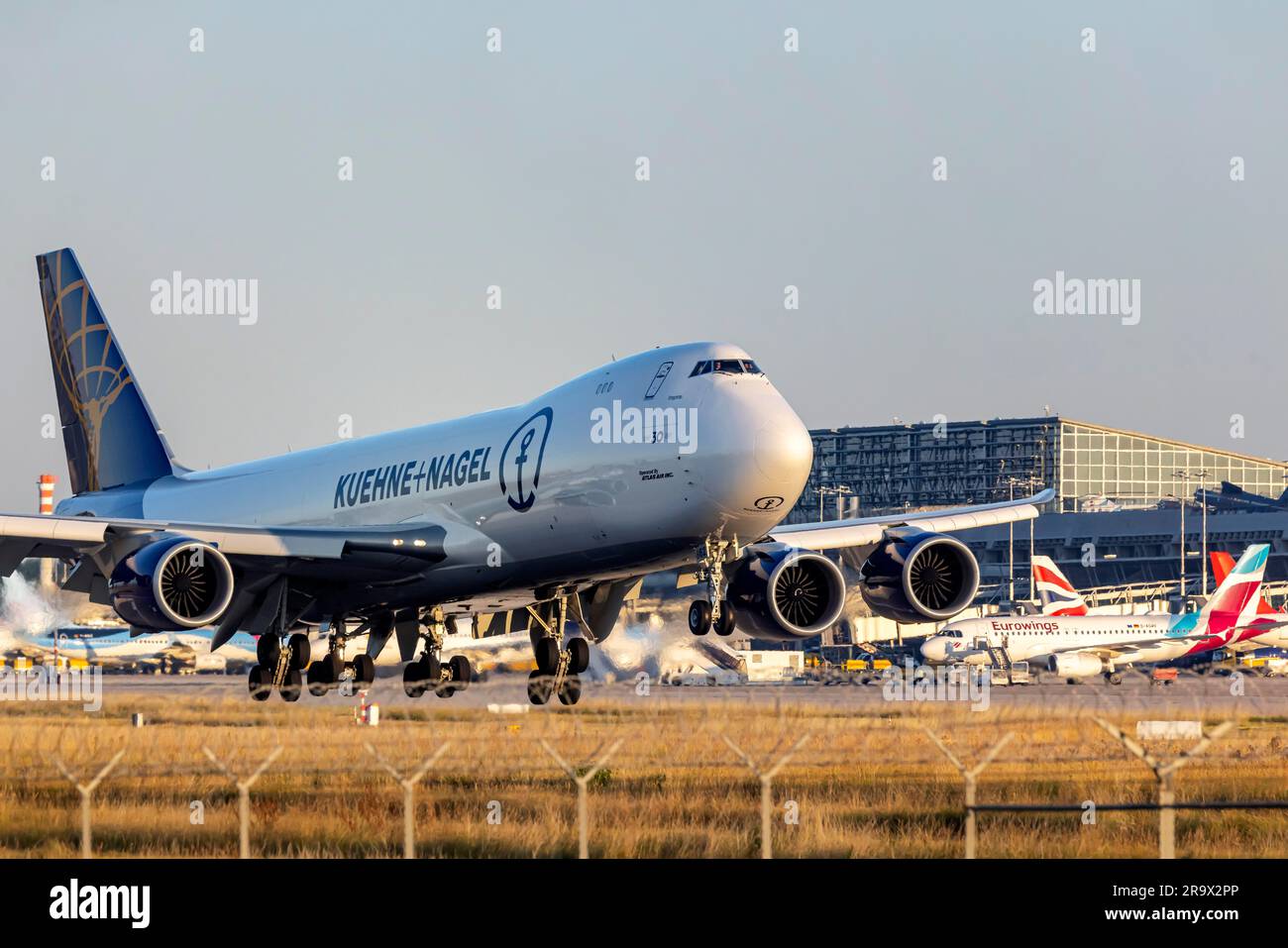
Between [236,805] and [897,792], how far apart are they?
10656 millimetres

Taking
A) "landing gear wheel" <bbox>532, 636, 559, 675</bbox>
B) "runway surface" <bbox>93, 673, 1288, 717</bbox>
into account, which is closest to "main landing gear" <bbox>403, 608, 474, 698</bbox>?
"runway surface" <bbox>93, 673, 1288, 717</bbox>

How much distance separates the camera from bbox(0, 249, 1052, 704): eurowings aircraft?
3238cm

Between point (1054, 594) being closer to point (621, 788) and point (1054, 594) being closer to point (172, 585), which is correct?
point (172, 585)

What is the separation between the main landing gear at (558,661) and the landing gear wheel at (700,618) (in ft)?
22.6

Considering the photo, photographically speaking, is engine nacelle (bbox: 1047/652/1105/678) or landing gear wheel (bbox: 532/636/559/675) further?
engine nacelle (bbox: 1047/652/1105/678)

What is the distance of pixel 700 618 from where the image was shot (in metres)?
32.5

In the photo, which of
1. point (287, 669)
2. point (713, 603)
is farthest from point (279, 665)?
point (713, 603)

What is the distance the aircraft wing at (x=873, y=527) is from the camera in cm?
4047

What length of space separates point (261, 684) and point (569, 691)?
23.6 feet

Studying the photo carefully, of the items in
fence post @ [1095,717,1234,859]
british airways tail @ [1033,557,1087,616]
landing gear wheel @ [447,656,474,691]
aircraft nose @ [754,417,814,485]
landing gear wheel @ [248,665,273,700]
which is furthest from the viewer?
british airways tail @ [1033,557,1087,616]

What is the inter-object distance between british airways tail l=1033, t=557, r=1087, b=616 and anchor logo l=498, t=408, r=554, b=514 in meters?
67.2

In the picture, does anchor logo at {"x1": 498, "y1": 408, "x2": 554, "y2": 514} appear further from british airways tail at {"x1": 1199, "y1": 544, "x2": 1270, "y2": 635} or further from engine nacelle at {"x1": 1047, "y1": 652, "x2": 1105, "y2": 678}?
british airways tail at {"x1": 1199, "y1": 544, "x2": 1270, "y2": 635}
